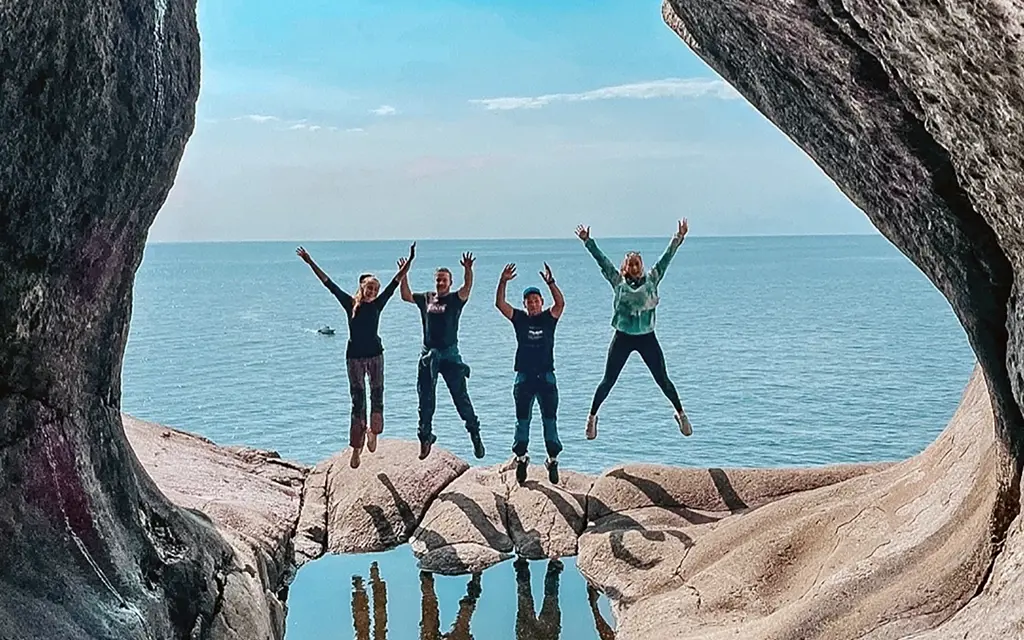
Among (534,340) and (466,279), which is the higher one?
(466,279)

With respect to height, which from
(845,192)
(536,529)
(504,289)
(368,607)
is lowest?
(368,607)

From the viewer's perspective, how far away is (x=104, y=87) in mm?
6488

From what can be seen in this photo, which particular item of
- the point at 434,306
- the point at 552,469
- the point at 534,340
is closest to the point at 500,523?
the point at 552,469

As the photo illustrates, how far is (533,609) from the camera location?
428 inches

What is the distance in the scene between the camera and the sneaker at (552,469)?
12.6 metres

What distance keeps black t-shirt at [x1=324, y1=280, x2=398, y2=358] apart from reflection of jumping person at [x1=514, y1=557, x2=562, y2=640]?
3098 millimetres

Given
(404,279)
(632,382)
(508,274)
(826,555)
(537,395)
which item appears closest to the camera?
(826,555)

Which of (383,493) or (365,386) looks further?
(383,493)

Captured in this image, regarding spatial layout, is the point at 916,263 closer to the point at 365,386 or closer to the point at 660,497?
the point at 660,497

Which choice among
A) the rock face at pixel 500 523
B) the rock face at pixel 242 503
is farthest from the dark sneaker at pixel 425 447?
the rock face at pixel 242 503

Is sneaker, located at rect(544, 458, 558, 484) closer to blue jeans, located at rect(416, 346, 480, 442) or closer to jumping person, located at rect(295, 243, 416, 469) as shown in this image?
blue jeans, located at rect(416, 346, 480, 442)

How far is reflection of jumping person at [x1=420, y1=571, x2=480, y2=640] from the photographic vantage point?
10.3m

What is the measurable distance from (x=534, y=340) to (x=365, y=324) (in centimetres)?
198

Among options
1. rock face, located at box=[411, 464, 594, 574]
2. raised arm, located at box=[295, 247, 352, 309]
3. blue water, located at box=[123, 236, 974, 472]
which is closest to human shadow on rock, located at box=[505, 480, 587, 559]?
rock face, located at box=[411, 464, 594, 574]
